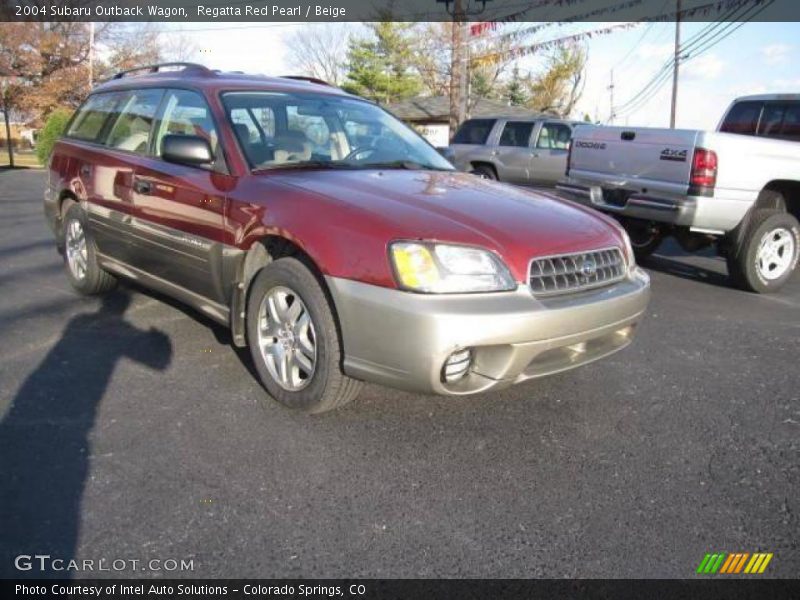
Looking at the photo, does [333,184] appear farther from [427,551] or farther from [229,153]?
[427,551]

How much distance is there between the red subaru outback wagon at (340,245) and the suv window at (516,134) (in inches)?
365

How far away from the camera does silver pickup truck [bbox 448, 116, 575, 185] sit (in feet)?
43.3

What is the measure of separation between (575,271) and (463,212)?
605 millimetres

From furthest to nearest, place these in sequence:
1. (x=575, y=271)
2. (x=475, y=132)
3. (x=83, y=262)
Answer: (x=475, y=132) < (x=83, y=262) < (x=575, y=271)

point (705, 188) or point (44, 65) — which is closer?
point (705, 188)

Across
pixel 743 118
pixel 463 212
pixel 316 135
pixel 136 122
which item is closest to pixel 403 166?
pixel 316 135

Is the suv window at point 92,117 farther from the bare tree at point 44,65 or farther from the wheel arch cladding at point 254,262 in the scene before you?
the bare tree at point 44,65

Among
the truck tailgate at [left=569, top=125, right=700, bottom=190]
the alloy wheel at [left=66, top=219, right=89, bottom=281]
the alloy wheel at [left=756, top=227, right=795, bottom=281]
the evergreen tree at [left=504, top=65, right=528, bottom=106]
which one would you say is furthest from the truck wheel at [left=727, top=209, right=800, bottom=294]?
the evergreen tree at [left=504, top=65, right=528, bottom=106]

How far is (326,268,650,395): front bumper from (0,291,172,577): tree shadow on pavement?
1270mm

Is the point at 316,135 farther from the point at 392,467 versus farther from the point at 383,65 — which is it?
the point at 383,65

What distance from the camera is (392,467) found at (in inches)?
115

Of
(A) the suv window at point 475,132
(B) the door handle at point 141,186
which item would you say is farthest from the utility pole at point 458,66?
(B) the door handle at point 141,186

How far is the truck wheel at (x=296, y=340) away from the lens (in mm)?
3144

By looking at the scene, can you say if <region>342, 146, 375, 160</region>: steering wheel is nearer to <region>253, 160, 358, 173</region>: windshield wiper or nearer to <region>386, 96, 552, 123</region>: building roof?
<region>253, 160, 358, 173</region>: windshield wiper
